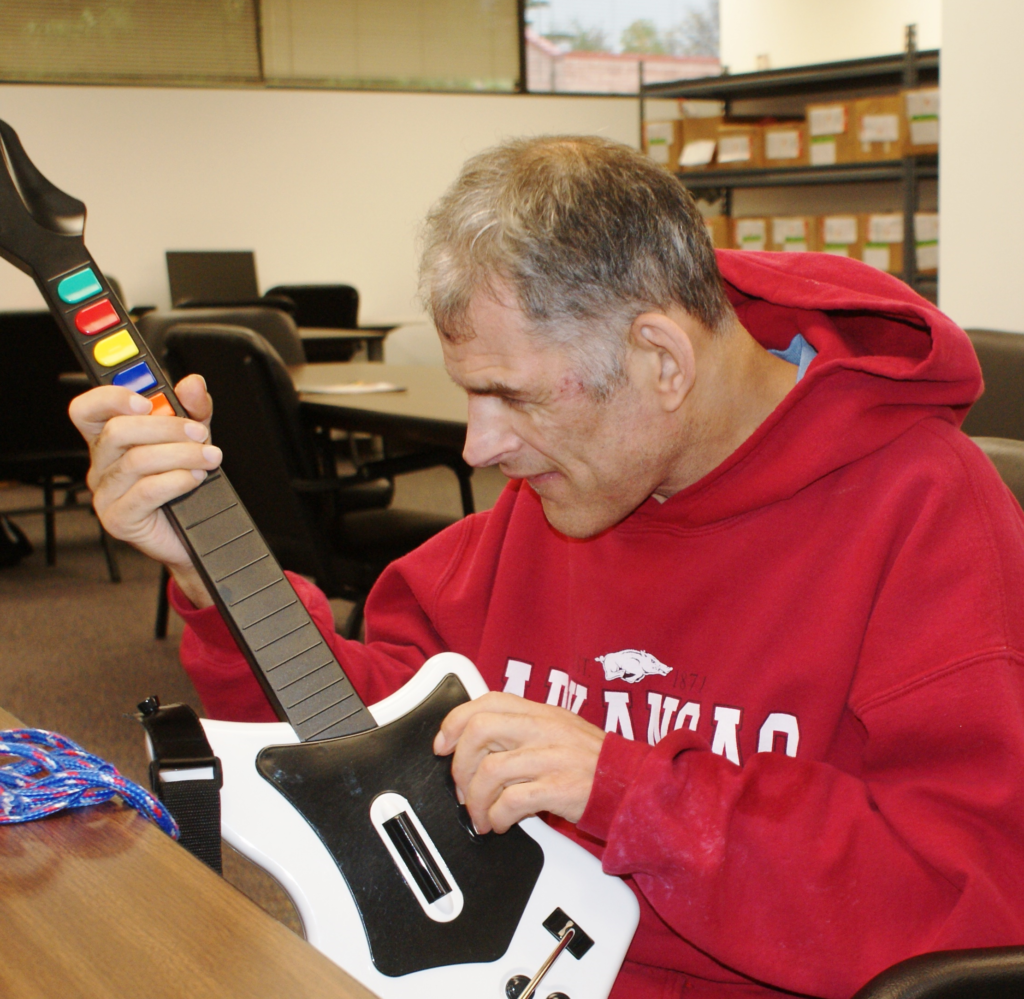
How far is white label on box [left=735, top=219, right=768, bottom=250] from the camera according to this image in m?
5.23

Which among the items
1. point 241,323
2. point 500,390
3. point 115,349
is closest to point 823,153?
point 241,323

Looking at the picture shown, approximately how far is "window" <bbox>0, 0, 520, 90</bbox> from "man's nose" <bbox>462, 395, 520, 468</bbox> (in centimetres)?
620

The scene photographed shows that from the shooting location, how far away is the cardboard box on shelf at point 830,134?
16.0 ft

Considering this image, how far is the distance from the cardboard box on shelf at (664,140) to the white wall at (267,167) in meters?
0.94

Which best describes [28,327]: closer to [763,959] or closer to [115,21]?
[115,21]

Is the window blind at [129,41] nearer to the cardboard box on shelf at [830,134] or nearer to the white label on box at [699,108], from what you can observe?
the white label on box at [699,108]

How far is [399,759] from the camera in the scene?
848mm

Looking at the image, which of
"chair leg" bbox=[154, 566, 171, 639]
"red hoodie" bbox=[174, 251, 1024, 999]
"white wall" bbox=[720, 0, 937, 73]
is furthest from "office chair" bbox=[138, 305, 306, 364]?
"white wall" bbox=[720, 0, 937, 73]

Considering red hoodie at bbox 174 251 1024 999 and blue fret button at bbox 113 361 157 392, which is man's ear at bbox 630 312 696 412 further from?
blue fret button at bbox 113 361 157 392

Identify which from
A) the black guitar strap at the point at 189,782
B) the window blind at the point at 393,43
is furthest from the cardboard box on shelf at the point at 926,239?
the black guitar strap at the point at 189,782

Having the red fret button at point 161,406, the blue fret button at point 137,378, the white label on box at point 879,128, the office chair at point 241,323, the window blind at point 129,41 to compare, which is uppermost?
the window blind at point 129,41

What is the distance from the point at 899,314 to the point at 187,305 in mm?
5012

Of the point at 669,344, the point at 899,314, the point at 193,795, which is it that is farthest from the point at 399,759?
the point at 899,314

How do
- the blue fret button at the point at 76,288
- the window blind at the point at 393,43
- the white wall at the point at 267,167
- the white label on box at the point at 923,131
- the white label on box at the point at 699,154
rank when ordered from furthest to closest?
the window blind at the point at 393,43
the white wall at the point at 267,167
the white label on box at the point at 699,154
the white label on box at the point at 923,131
the blue fret button at the point at 76,288
